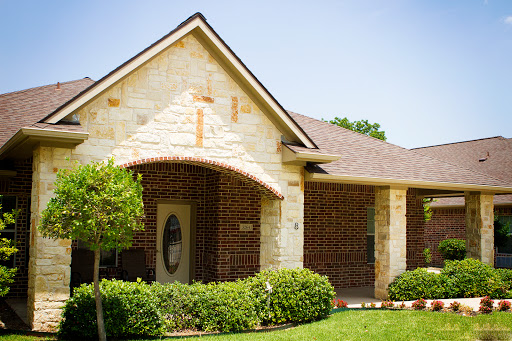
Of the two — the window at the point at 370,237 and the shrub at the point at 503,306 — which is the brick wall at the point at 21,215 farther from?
the shrub at the point at 503,306

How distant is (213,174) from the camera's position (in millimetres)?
13164

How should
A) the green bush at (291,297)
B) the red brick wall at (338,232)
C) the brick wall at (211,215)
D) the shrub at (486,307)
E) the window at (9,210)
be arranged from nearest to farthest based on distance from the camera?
the green bush at (291,297), the shrub at (486,307), the window at (9,210), the brick wall at (211,215), the red brick wall at (338,232)

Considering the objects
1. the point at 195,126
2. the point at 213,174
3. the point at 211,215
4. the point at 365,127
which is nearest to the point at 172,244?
the point at 211,215

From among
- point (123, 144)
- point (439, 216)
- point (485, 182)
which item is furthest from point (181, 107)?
point (439, 216)

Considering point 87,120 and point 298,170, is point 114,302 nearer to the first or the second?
point 87,120

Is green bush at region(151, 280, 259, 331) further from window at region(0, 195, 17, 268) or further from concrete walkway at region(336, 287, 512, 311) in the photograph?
window at region(0, 195, 17, 268)

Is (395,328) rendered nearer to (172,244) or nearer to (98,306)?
(98,306)

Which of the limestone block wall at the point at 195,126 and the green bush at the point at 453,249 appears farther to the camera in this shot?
the green bush at the point at 453,249

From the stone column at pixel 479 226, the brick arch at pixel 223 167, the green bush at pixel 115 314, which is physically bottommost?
the green bush at pixel 115 314

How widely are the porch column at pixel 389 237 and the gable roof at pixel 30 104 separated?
8.45 meters

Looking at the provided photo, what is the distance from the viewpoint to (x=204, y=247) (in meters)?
13.4

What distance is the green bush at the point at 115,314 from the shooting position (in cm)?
789

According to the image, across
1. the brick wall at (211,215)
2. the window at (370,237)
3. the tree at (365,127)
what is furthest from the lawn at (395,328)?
the tree at (365,127)

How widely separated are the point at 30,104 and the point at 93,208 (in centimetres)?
727
